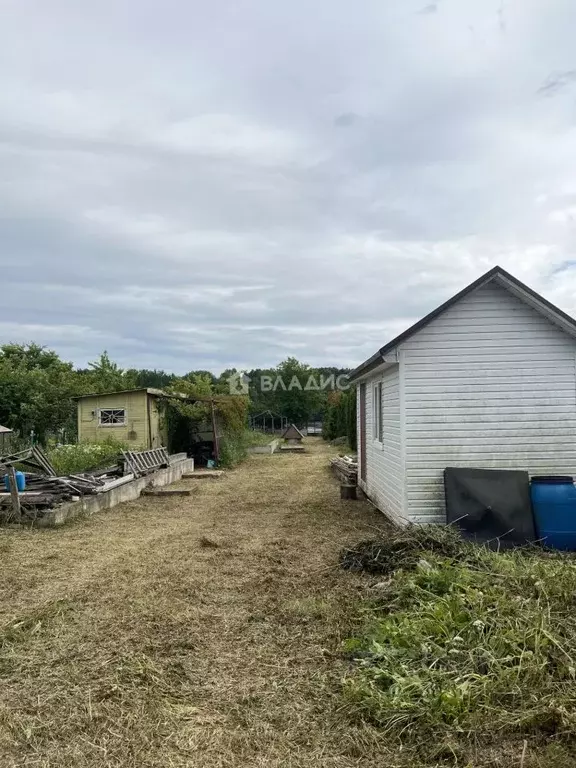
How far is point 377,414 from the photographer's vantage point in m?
11.6

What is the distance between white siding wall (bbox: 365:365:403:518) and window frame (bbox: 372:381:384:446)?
0.09m

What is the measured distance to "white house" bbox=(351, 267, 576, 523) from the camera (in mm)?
8477

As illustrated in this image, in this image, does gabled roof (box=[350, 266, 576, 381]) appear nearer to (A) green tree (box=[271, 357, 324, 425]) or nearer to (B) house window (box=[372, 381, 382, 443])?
(B) house window (box=[372, 381, 382, 443])

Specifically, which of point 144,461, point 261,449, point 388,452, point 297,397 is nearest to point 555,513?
point 388,452

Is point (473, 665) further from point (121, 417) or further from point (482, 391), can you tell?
point (121, 417)

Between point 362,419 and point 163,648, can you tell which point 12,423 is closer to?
point 362,419

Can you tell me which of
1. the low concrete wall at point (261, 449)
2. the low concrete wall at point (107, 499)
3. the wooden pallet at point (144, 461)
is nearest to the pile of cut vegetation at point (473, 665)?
the low concrete wall at point (107, 499)

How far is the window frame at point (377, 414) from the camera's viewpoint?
11.2 meters

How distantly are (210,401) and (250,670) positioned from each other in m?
16.7

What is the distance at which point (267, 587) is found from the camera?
624 cm

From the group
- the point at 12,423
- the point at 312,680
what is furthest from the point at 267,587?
the point at 12,423

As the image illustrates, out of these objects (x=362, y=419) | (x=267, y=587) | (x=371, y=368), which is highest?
(x=371, y=368)

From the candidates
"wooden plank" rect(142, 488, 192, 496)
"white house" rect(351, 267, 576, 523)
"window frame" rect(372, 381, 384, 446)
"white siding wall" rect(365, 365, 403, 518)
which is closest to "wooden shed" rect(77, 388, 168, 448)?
"wooden plank" rect(142, 488, 192, 496)

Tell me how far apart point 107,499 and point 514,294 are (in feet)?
27.2
